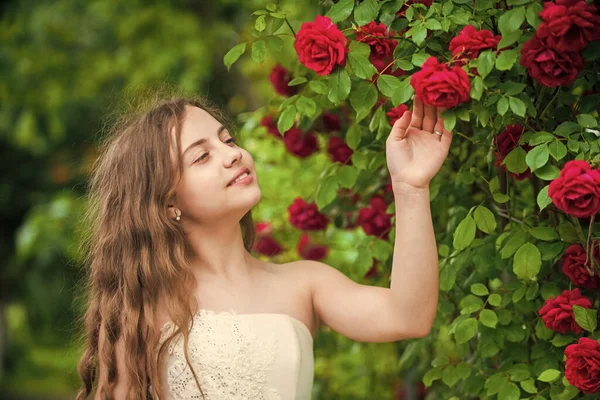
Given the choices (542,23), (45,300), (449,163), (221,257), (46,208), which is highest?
(542,23)

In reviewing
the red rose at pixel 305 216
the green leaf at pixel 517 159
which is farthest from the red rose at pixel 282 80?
the green leaf at pixel 517 159

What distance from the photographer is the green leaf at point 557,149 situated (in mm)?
1855

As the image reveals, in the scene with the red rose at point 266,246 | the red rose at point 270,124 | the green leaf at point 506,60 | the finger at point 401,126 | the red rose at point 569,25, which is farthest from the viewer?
the red rose at point 266,246

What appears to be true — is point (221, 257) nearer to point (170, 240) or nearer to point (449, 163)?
point (170, 240)

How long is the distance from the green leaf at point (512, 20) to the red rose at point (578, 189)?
0.94 ft

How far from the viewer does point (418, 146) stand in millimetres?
2014

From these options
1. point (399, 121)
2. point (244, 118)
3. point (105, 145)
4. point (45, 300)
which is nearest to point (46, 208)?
point (45, 300)

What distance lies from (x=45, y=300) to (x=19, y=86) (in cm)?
178

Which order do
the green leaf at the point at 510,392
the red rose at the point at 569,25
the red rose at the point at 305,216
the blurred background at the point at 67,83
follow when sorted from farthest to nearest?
the blurred background at the point at 67,83 → the red rose at the point at 305,216 → the green leaf at the point at 510,392 → the red rose at the point at 569,25

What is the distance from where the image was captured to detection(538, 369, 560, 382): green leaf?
202cm

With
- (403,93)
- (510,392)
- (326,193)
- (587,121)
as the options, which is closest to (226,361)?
(326,193)

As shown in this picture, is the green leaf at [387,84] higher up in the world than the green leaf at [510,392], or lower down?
higher up

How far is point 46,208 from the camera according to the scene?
6.93m

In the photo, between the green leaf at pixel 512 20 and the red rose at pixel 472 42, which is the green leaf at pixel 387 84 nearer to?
the red rose at pixel 472 42
